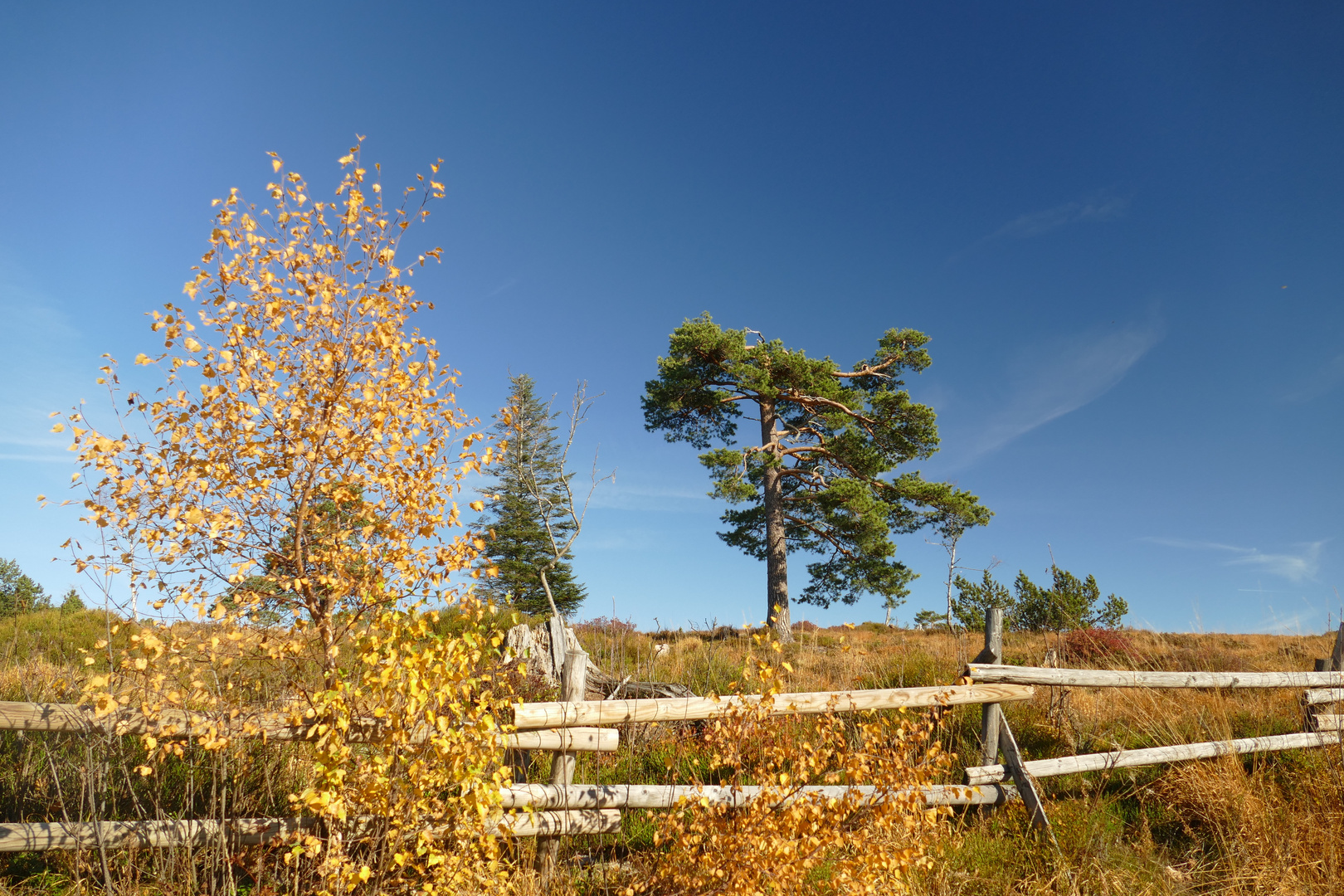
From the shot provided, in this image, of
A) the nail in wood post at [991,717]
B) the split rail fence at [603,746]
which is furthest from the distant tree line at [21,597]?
the nail in wood post at [991,717]

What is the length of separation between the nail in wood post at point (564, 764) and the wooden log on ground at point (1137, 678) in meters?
3.30

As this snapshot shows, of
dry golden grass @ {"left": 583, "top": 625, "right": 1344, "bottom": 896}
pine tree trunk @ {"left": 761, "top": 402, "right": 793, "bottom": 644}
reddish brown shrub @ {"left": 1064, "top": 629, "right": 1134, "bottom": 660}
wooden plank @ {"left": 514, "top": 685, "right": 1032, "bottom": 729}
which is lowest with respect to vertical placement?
dry golden grass @ {"left": 583, "top": 625, "right": 1344, "bottom": 896}

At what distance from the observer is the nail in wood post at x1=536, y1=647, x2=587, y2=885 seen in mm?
4613

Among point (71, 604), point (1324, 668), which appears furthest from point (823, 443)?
point (71, 604)

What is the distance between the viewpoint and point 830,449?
58.3 feet

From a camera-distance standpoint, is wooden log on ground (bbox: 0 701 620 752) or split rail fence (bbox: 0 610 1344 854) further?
split rail fence (bbox: 0 610 1344 854)

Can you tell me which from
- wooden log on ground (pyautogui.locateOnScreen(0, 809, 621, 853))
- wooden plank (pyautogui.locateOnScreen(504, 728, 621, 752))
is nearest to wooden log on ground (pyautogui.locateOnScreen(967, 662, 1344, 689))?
wooden plank (pyautogui.locateOnScreen(504, 728, 621, 752))

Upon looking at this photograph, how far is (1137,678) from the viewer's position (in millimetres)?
6590

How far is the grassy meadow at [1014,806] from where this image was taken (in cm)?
428

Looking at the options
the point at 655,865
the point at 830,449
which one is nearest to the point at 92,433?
the point at 655,865

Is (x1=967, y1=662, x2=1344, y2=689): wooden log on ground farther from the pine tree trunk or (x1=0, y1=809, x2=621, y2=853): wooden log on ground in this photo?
the pine tree trunk

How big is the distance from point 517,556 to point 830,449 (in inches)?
530

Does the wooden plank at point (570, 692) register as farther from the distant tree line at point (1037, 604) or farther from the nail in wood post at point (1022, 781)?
the distant tree line at point (1037, 604)

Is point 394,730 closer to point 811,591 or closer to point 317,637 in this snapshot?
point 317,637
